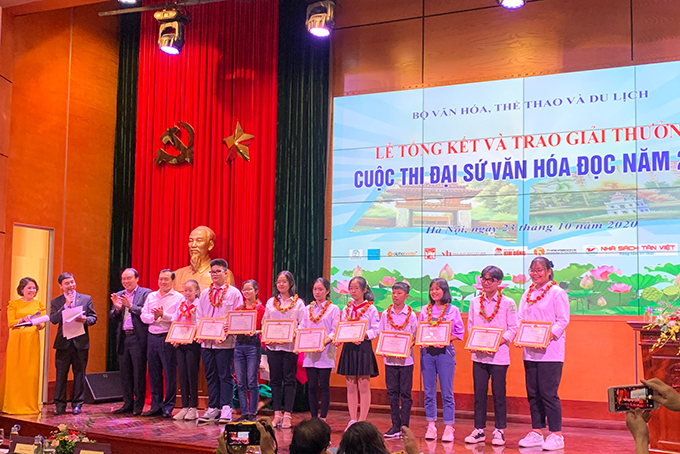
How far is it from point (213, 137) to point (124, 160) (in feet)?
4.52

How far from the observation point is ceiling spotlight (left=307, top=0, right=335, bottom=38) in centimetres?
743

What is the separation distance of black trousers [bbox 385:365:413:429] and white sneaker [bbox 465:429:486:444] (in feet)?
1.74

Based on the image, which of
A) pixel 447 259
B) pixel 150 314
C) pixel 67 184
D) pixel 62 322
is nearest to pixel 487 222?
pixel 447 259

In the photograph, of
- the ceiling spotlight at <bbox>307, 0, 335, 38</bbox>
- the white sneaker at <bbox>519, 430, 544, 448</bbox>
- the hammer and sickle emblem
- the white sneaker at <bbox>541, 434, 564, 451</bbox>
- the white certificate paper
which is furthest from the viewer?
the hammer and sickle emblem

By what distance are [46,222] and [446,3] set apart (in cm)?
517

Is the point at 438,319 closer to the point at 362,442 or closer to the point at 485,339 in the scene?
the point at 485,339

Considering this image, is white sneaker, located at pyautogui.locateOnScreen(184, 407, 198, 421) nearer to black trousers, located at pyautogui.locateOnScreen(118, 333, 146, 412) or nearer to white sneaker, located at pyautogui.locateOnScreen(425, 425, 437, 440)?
black trousers, located at pyautogui.locateOnScreen(118, 333, 146, 412)

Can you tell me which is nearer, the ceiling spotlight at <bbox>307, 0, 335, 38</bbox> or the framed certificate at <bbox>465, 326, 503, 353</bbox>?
the framed certificate at <bbox>465, 326, 503, 353</bbox>

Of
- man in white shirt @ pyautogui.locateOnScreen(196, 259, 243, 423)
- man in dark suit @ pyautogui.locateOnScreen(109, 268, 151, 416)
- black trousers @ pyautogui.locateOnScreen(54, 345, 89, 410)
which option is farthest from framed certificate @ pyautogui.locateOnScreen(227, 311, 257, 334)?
black trousers @ pyautogui.locateOnScreen(54, 345, 89, 410)

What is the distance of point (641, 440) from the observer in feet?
6.65

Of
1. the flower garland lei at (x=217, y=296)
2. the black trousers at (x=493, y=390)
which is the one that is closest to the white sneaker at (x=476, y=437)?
the black trousers at (x=493, y=390)

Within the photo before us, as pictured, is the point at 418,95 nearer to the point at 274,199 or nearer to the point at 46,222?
the point at 274,199

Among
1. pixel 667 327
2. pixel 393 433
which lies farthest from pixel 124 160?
pixel 667 327

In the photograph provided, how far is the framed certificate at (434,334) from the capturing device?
593 cm
